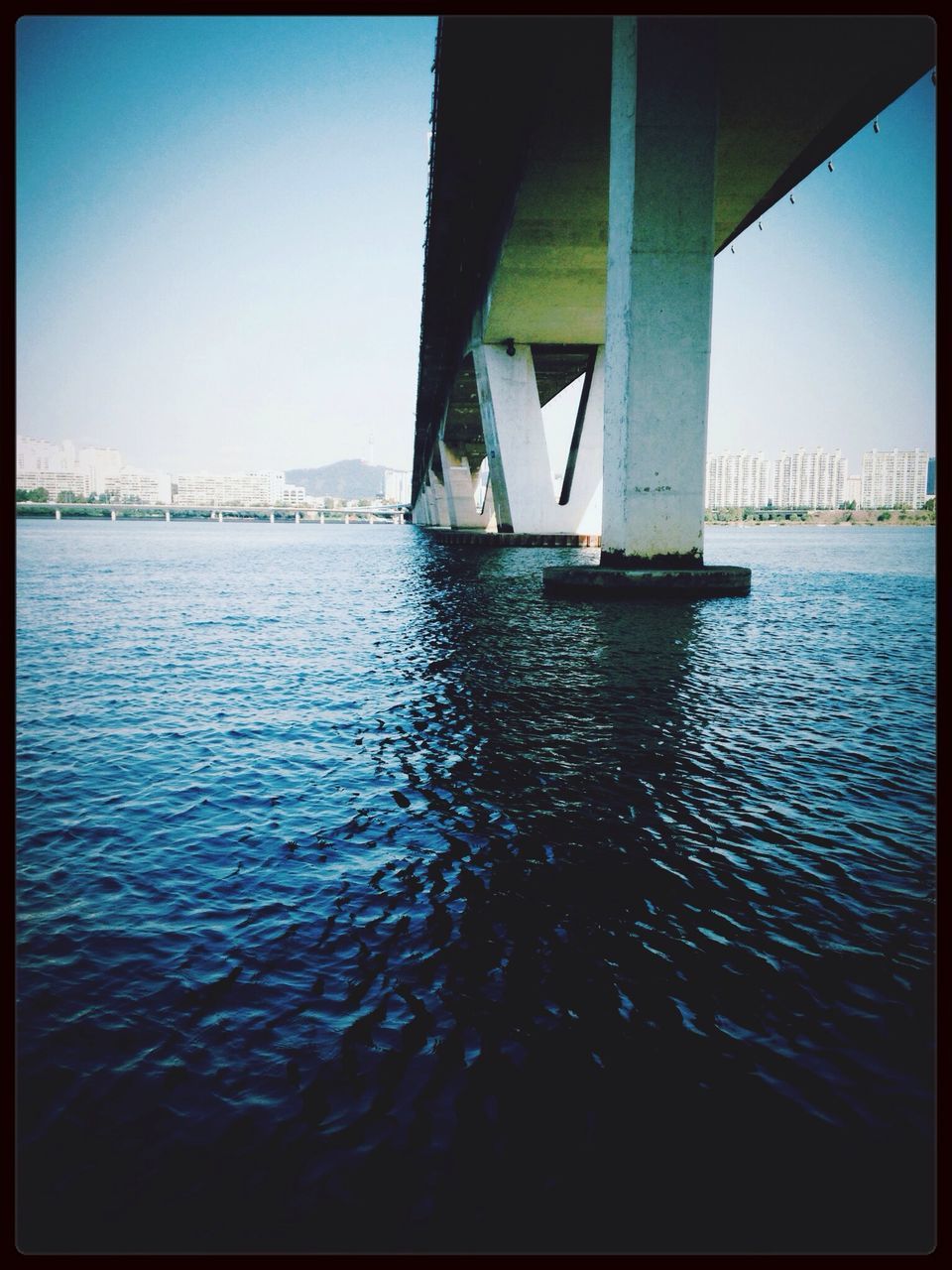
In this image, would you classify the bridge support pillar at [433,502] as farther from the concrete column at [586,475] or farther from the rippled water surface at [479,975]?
the rippled water surface at [479,975]

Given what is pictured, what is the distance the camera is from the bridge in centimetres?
1569

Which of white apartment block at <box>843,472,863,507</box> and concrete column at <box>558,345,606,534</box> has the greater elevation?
white apartment block at <box>843,472,863,507</box>

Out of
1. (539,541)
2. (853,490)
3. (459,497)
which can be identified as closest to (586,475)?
(539,541)

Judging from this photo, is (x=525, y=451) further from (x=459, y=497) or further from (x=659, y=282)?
(x=459, y=497)

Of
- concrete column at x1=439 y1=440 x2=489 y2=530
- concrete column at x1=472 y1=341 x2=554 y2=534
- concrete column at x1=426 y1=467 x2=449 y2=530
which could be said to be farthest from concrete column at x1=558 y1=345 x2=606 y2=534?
concrete column at x1=426 y1=467 x2=449 y2=530

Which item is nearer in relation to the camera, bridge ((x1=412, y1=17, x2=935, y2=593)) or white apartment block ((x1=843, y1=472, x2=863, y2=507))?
bridge ((x1=412, y1=17, x2=935, y2=593))

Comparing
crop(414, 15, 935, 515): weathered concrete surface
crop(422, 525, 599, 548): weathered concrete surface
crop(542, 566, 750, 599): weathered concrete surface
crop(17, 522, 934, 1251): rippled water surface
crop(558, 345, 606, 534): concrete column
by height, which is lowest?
crop(17, 522, 934, 1251): rippled water surface

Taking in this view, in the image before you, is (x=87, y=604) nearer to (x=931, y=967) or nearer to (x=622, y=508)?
(x=622, y=508)

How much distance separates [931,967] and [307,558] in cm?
3635

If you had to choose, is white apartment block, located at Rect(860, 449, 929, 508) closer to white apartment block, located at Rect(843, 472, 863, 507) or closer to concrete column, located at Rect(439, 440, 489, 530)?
white apartment block, located at Rect(843, 472, 863, 507)

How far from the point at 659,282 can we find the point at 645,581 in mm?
5540

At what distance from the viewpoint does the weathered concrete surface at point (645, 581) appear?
53.3 ft

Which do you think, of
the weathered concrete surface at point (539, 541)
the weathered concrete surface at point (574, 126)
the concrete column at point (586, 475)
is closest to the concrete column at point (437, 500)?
the concrete column at point (586, 475)

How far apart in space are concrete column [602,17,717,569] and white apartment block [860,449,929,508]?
115 metres
